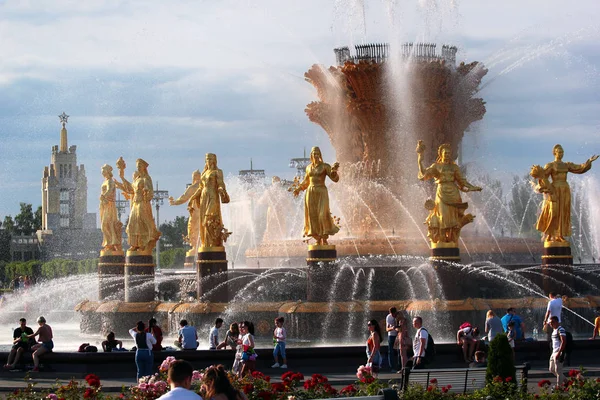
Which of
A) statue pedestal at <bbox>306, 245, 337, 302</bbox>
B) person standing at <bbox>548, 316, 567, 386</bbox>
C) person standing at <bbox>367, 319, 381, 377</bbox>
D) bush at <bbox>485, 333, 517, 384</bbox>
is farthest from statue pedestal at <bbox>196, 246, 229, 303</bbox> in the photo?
bush at <bbox>485, 333, 517, 384</bbox>

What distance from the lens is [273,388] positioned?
43.6 feet

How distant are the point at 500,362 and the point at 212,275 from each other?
11435 mm

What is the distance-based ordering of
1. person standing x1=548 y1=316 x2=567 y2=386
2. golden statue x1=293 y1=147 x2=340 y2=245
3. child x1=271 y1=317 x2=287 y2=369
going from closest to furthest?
person standing x1=548 y1=316 x2=567 y2=386
child x1=271 y1=317 x2=287 y2=369
golden statue x1=293 y1=147 x2=340 y2=245

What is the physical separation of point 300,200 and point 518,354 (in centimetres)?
1350

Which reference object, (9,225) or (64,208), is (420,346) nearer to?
(9,225)

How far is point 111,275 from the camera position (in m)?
29.1

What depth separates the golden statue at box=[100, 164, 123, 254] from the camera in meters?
29.6

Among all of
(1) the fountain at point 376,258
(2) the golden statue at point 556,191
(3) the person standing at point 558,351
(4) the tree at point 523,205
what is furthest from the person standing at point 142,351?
(4) the tree at point 523,205

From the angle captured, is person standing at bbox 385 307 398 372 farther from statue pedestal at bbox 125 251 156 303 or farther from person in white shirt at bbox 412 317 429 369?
statue pedestal at bbox 125 251 156 303

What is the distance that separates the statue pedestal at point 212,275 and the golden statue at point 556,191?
22.2 feet

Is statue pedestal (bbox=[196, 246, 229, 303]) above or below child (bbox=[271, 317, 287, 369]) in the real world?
above

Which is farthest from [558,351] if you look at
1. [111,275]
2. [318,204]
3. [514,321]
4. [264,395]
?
[111,275]

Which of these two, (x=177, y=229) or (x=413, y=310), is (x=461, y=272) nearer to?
(x=413, y=310)

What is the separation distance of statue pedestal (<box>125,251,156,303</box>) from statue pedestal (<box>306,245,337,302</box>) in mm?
4587
